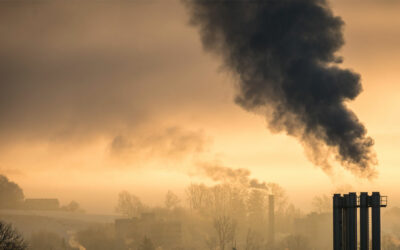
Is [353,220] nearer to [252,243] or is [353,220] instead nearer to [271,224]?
[252,243]

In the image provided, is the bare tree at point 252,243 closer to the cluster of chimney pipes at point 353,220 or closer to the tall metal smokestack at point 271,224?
the tall metal smokestack at point 271,224

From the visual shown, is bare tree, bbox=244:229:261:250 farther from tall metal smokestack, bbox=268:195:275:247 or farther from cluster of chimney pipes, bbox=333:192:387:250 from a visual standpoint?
cluster of chimney pipes, bbox=333:192:387:250

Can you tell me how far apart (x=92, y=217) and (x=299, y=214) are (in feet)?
190

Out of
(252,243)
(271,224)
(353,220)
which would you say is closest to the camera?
(353,220)

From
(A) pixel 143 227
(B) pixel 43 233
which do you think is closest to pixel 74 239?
(B) pixel 43 233

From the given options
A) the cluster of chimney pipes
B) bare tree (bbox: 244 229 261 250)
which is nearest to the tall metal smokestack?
bare tree (bbox: 244 229 261 250)

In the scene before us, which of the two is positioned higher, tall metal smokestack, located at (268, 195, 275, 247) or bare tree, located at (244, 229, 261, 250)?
tall metal smokestack, located at (268, 195, 275, 247)

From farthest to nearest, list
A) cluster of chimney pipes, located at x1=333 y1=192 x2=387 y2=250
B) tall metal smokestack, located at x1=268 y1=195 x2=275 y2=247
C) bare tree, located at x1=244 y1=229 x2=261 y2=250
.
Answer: tall metal smokestack, located at x1=268 y1=195 x2=275 y2=247, bare tree, located at x1=244 y1=229 x2=261 y2=250, cluster of chimney pipes, located at x1=333 y1=192 x2=387 y2=250

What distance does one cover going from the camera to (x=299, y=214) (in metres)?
187

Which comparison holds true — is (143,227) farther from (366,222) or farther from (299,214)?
(366,222)

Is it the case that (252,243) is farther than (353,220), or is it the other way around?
(252,243)

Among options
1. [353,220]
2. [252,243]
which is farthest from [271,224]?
[353,220]

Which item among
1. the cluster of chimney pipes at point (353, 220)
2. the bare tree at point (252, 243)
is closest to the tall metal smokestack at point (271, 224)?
the bare tree at point (252, 243)

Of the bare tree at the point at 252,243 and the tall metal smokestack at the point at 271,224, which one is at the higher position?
the tall metal smokestack at the point at 271,224
